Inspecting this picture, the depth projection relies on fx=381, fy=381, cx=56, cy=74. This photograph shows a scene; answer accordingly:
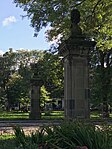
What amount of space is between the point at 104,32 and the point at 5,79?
69.7 meters

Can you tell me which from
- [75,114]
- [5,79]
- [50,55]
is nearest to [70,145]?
[75,114]

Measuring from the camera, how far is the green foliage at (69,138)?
6092 mm

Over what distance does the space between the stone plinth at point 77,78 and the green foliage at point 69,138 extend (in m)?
5.96

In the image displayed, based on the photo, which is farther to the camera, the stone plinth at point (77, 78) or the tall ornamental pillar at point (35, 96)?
the tall ornamental pillar at point (35, 96)

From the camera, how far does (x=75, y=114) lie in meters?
13.0

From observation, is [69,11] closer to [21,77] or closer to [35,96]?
[35,96]

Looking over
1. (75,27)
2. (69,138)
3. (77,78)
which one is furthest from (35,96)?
(69,138)

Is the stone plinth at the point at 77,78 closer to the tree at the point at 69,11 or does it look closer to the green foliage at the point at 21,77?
the tree at the point at 69,11

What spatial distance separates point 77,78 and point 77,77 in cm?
4

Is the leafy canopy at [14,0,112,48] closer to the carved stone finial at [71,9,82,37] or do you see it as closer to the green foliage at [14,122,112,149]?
the carved stone finial at [71,9,82,37]

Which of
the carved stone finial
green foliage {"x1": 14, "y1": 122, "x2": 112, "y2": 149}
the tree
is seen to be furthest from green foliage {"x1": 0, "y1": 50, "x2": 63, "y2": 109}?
green foliage {"x1": 14, "y1": 122, "x2": 112, "y2": 149}

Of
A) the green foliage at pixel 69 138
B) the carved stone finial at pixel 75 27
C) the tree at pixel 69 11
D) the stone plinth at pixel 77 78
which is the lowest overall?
the green foliage at pixel 69 138

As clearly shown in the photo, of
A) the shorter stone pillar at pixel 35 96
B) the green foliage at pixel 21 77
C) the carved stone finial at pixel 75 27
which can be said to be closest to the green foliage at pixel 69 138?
the carved stone finial at pixel 75 27

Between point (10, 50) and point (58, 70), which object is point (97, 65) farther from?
point (10, 50)
